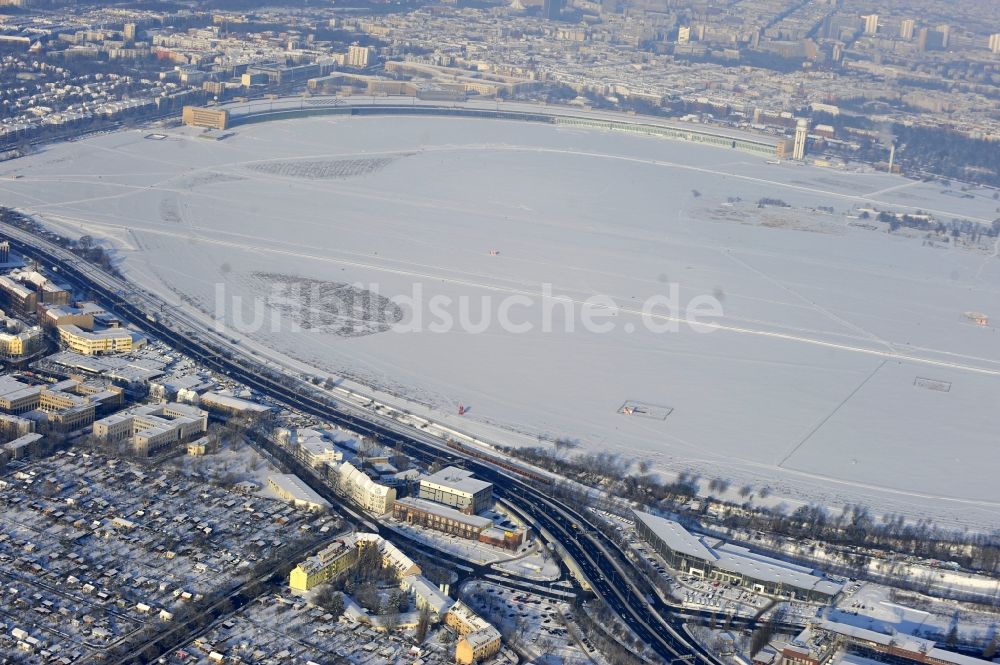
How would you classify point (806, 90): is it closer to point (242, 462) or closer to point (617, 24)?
point (617, 24)

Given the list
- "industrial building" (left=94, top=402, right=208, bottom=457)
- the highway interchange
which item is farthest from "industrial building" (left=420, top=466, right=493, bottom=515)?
"industrial building" (left=94, top=402, right=208, bottom=457)

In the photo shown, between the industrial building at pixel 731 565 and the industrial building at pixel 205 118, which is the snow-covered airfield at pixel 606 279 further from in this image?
the industrial building at pixel 731 565

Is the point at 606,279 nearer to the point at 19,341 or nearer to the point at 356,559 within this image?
the point at 19,341

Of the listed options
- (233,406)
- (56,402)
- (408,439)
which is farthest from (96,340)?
(408,439)

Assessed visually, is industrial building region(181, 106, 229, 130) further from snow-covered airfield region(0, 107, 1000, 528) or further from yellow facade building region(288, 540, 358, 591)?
yellow facade building region(288, 540, 358, 591)

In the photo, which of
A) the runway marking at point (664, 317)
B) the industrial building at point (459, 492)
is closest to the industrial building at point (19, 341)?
the runway marking at point (664, 317)

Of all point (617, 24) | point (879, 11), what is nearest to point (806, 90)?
point (617, 24)
